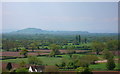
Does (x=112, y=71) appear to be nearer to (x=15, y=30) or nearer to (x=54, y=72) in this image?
(x=54, y=72)

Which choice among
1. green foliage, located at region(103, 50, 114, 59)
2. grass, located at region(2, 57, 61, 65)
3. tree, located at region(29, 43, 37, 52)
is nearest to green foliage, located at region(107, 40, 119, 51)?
green foliage, located at region(103, 50, 114, 59)

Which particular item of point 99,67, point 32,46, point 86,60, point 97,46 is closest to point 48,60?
point 32,46

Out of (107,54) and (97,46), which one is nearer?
(107,54)

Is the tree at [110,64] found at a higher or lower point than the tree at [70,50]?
lower

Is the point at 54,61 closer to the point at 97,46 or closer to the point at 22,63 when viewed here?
the point at 22,63

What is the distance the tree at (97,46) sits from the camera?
441 cm

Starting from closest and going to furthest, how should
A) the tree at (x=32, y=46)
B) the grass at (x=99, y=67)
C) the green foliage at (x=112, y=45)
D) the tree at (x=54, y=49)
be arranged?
the grass at (x=99, y=67) < the green foliage at (x=112, y=45) < the tree at (x=54, y=49) < the tree at (x=32, y=46)

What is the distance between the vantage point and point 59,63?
4.17 m

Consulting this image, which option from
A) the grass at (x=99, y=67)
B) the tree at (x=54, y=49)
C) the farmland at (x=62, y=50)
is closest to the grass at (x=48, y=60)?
the farmland at (x=62, y=50)

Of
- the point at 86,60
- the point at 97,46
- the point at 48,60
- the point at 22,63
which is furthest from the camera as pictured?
the point at 97,46

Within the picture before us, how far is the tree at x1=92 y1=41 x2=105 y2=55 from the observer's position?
4.41 metres

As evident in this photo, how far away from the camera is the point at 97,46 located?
4.71m

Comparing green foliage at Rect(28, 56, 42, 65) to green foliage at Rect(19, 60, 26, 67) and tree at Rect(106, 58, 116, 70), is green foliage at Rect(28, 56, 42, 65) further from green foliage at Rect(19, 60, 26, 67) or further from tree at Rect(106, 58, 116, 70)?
tree at Rect(106, 58, 116, 70)

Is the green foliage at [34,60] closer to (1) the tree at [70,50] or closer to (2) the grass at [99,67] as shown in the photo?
(1) the tree at [70,50]
